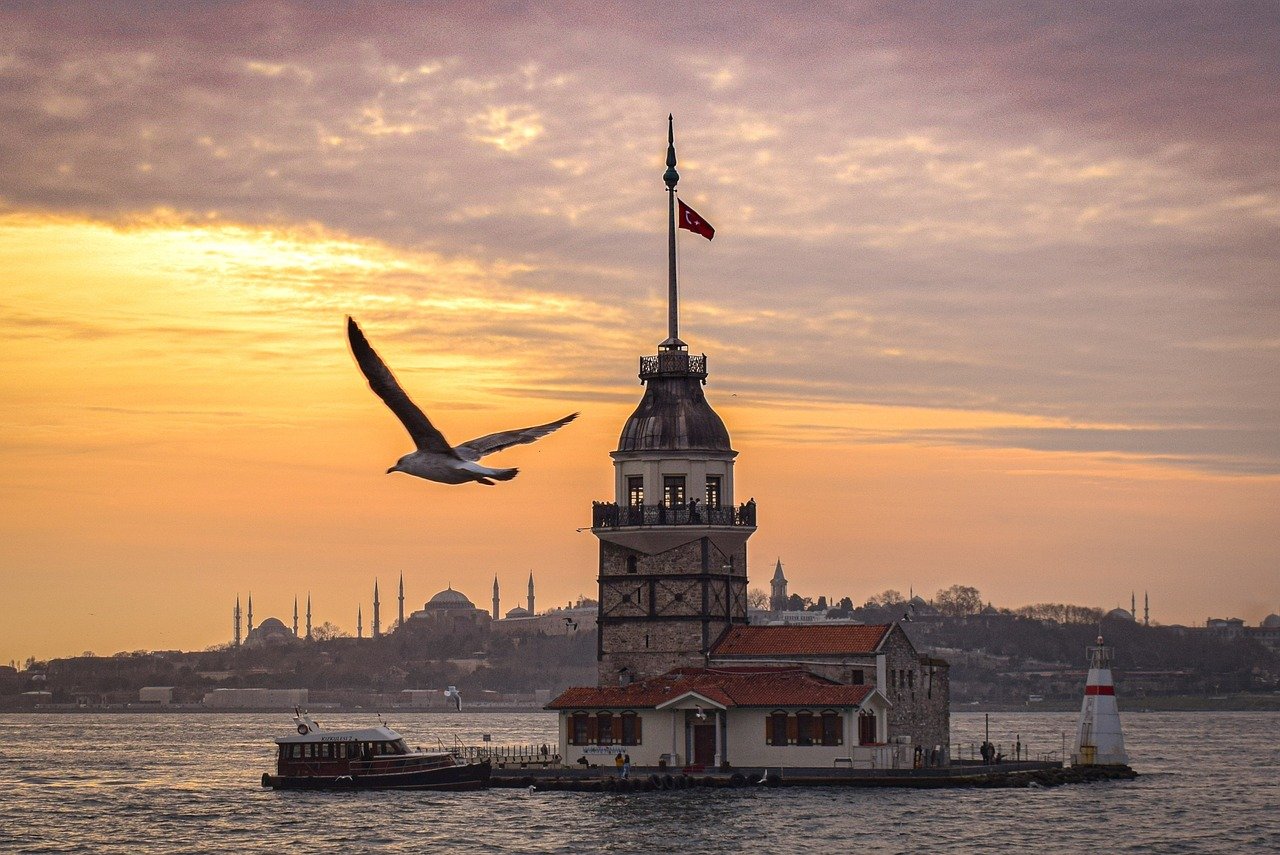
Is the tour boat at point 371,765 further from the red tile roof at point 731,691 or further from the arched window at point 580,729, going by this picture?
the red tile roof at point 731,691

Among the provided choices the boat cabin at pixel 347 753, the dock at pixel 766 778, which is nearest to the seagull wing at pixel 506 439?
Answer: the dock at pixel 766 778

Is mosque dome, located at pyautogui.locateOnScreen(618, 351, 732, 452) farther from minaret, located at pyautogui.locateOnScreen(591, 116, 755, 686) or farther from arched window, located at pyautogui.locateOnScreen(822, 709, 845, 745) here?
arched window, located at pyautogui.locateOnScreen(822, 709, 845, 745)

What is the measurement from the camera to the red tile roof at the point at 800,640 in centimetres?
7644

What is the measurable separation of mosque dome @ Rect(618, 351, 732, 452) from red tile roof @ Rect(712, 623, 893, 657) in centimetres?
643

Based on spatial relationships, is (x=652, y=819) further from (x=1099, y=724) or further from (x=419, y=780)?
(x=1099, y=724)

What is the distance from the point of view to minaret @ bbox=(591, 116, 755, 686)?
77875mm

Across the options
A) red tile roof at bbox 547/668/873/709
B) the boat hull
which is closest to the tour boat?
the boat hull

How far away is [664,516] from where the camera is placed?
77750 mm

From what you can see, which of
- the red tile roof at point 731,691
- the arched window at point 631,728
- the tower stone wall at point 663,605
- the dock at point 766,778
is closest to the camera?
the dock at point 766,778

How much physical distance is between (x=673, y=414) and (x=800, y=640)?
29.1 ft

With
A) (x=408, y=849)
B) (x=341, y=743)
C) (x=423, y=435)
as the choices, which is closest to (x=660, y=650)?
(x=341, y=743)

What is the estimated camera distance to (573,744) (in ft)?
250

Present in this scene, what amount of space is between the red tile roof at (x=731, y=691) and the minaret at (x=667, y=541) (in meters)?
1.21

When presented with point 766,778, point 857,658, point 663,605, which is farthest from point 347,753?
point 857,658
